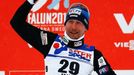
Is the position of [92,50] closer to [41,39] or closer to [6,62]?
[41,39]

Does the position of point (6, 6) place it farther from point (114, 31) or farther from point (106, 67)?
point (106, 67)

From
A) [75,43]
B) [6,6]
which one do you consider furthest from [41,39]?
[6,6]

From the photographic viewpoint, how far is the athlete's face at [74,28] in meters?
3.96

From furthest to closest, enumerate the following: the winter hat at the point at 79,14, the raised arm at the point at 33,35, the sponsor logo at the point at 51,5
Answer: the sponsor logo at the point at 51,5
the winter hat at the point at 79,14
the raised arm at the point at 33,35

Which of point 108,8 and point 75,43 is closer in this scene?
point 75,43

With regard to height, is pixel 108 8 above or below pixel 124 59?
above

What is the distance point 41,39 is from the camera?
396cm

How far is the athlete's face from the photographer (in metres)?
3.96

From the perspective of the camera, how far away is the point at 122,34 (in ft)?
16.0

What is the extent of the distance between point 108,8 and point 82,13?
90 cm

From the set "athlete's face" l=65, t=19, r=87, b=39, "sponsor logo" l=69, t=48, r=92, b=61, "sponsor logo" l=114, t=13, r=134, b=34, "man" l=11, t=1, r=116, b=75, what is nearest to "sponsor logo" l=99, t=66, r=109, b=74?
"man" l=11, t=1, r=116, b=75

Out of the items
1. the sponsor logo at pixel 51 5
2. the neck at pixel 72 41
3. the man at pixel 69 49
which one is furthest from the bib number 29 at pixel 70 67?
the sponsor logo at pixel 51 5

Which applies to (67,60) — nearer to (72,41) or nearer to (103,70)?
(72,41)

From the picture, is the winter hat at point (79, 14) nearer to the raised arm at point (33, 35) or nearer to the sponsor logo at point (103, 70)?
the raised arm at point (33, 35)
